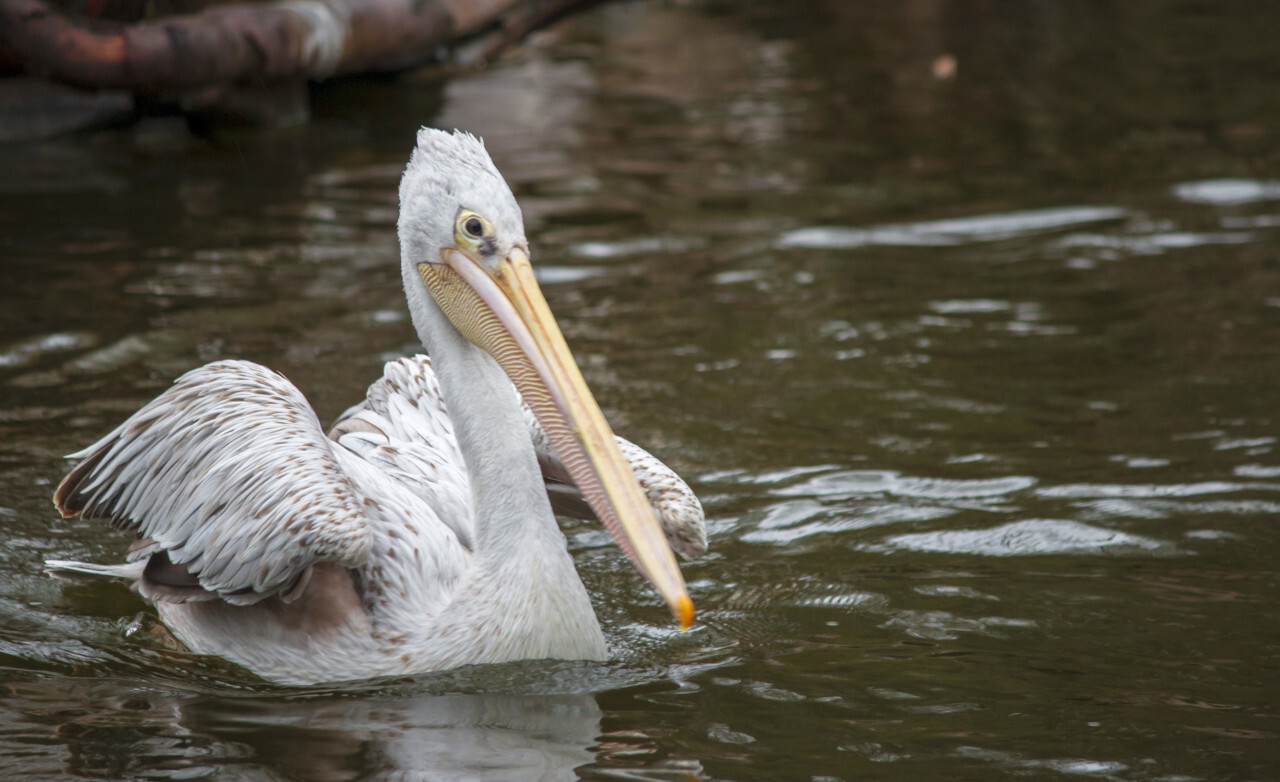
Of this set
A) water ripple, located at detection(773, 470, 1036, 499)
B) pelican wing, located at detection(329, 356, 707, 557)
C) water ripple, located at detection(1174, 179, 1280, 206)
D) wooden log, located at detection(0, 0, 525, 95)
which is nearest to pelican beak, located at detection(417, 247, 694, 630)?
pelican wing, located at detection(329, 356, 707, 557)

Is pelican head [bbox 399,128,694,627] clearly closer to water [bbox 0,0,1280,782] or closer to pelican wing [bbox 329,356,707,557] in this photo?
pelican wing [bbox 329,356,707,557]

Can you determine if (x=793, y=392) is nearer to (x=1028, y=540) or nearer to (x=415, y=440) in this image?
(x=1028, y=540)

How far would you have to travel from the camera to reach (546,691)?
3.62 m

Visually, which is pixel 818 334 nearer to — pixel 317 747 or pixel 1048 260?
pixel 1048 260

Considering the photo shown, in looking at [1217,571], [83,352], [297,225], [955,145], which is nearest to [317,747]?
[1217,571]

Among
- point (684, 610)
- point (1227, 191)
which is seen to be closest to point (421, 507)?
point (684, 610)

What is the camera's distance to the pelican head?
349 cm

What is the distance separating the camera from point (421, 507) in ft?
13.2

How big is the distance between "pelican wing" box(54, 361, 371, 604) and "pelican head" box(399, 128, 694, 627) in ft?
1.62

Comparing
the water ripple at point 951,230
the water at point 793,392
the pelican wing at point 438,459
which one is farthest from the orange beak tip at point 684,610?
the water ripple at point 951,230

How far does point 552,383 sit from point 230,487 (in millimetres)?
916

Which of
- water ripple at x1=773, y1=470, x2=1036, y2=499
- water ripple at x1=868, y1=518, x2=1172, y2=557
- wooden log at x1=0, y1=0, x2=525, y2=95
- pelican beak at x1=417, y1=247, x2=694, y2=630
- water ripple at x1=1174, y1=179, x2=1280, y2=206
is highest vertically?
wooden log at x1=0, y1=0, x2=525, y2=95

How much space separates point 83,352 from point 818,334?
310cm

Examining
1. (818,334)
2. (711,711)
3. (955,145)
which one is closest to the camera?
(711,711)
